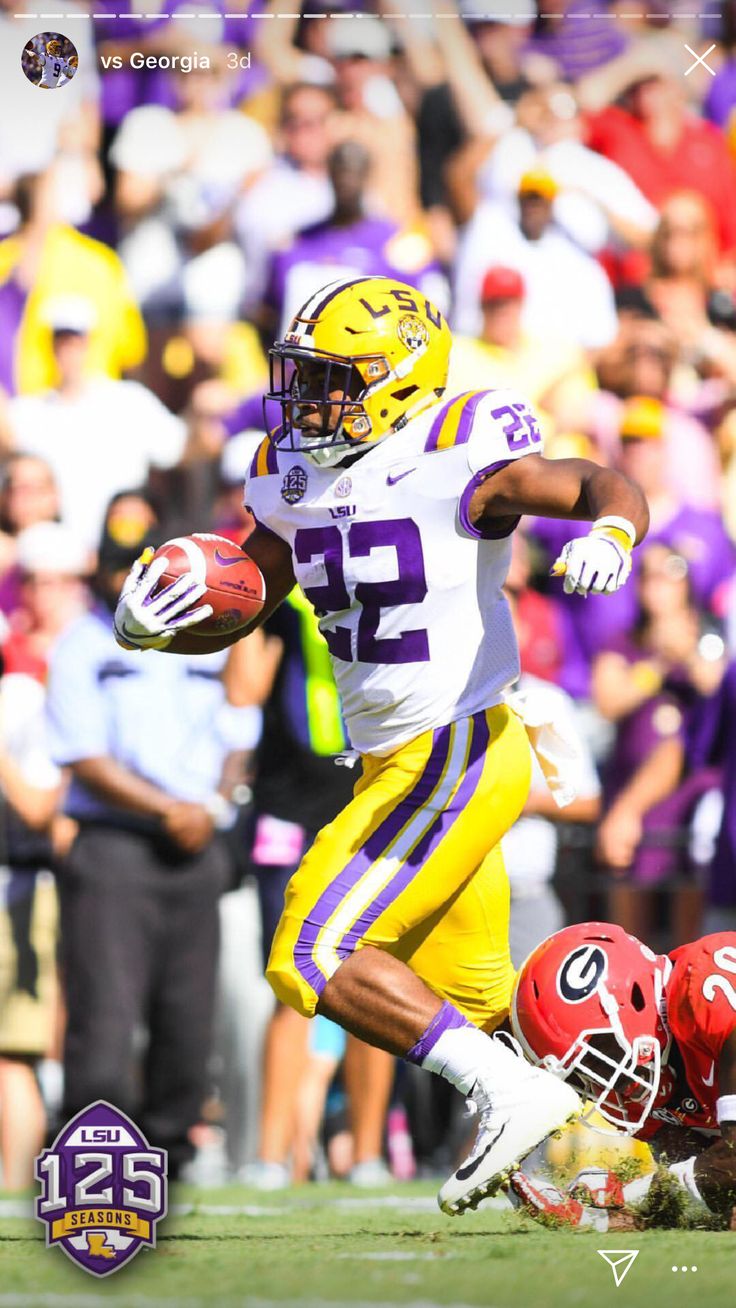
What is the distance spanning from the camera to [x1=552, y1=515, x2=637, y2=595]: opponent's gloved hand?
3.51m

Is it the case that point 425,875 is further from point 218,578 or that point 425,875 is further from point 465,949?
point 218,578

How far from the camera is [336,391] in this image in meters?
4.16

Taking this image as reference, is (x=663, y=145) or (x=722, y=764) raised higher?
(x=663, y=145)

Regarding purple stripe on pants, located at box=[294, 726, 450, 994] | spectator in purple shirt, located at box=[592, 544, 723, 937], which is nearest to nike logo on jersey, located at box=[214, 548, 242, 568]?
purple stripe on pants, located at box=[294, 726, 450, 994]

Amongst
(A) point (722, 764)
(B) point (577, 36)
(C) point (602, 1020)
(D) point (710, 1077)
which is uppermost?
(B) point (577, 36)

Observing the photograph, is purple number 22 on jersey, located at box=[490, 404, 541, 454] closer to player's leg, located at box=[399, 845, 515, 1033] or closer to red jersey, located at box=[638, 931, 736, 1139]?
player's leg, located at box=[399, 845, 515, 1033]

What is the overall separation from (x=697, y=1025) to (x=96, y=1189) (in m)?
1.30

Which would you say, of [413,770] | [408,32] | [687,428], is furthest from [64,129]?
[413,770]

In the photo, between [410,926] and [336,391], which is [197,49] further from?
[410,926]

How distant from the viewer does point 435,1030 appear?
3.79 m

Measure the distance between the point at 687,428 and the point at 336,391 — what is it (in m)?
3.26

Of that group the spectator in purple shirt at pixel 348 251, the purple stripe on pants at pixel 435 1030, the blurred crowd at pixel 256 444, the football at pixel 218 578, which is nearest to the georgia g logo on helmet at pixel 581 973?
the purple stripe on pants at pixel 435 1030

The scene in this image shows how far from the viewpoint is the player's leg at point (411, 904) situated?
375 cm

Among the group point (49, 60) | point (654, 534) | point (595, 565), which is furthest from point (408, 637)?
point (49, 60)
